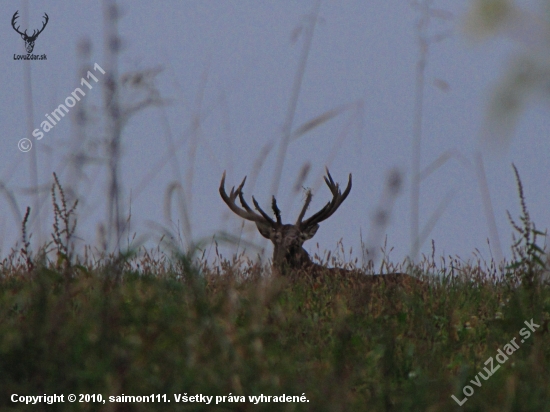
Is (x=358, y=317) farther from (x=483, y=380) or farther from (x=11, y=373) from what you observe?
(x=11, y=373)

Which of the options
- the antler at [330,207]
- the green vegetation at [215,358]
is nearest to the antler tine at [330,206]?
the antler at [330,207]

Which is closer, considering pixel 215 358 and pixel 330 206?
pixel 215 358

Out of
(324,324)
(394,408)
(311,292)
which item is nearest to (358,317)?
(324,324)

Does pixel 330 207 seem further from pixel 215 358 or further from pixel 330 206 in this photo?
pixel 215 358

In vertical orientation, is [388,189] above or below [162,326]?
above

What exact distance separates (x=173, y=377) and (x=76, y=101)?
6.89 feet

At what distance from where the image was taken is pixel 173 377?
283 cm

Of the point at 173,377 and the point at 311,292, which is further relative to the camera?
the point at 311,292

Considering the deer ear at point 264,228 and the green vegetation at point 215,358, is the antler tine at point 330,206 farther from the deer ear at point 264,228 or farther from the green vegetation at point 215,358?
the green vegetation at point 215,358

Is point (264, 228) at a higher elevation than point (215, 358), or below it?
higher

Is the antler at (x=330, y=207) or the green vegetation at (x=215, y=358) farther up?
the antler at (x=330, y=207)

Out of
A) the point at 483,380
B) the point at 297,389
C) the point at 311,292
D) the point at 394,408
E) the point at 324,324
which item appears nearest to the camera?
the point at 297,389

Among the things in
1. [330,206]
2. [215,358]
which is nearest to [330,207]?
[330,206]

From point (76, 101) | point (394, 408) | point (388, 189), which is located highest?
point (76, 101)
